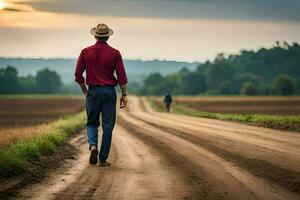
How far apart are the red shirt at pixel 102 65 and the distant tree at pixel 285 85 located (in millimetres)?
161632

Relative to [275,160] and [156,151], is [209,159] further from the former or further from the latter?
[156,151]

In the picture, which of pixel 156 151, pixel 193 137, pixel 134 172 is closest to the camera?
pixel 134 172

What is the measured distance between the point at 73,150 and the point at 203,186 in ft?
22.6

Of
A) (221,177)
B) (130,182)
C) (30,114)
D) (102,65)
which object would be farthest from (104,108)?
(30,114)

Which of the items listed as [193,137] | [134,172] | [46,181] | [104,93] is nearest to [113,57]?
[104,93]

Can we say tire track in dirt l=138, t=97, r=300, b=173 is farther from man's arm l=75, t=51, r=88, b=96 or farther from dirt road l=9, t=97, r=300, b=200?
man's arm l=75, t=51, r=88, b=96

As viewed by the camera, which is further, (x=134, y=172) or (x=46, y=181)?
(x=134, y=172)

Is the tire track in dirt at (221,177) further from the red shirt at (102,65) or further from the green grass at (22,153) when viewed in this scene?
the green grass at (22,153)

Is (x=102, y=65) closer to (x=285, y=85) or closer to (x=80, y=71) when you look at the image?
(x=80, y=71)

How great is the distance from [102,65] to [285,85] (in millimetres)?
162841

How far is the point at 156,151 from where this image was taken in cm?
1343

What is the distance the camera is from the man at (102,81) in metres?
11.0

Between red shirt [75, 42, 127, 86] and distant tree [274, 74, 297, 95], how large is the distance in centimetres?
16163

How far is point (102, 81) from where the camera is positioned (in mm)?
11031
